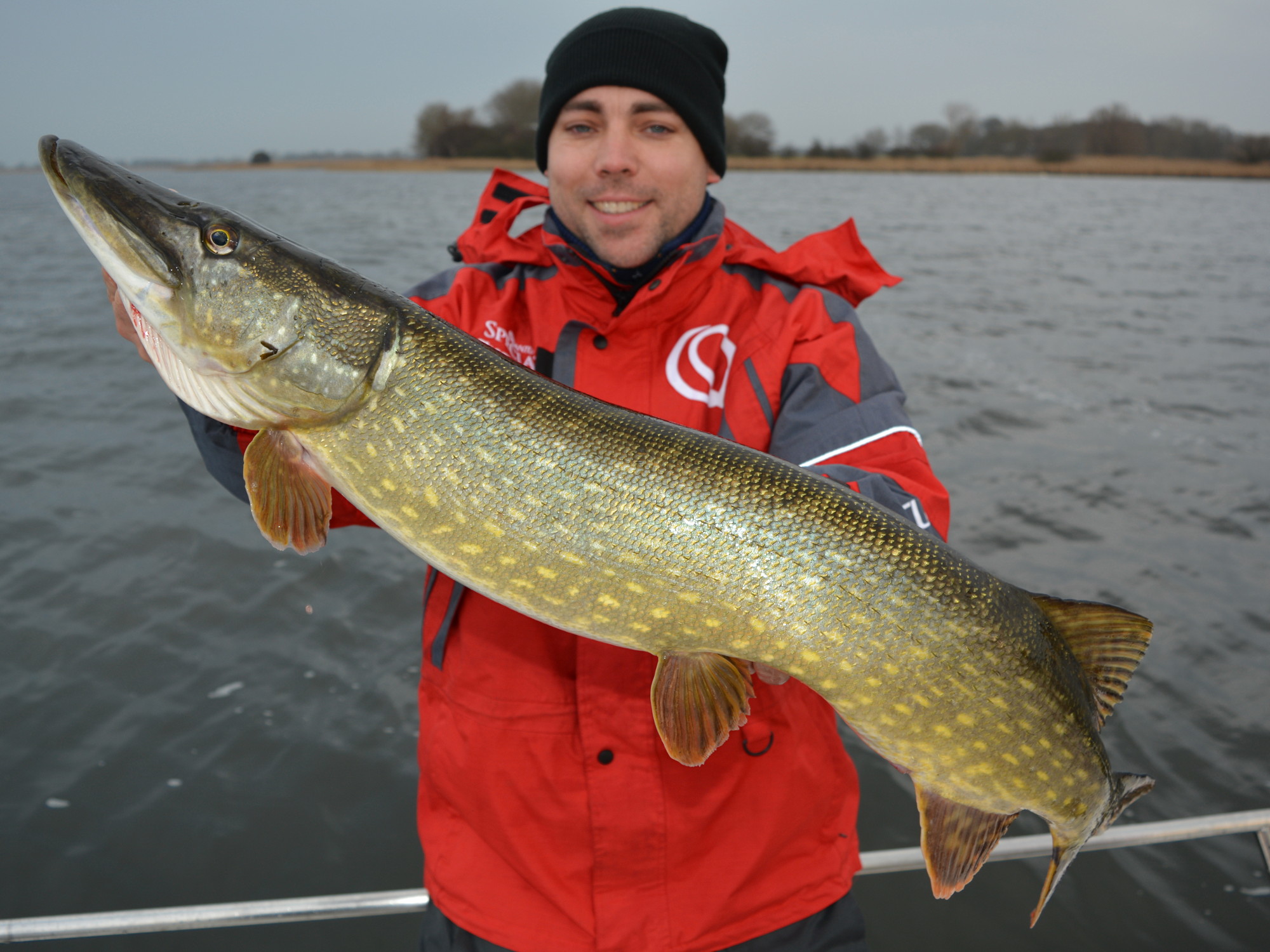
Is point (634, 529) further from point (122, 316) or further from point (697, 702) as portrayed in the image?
point (122, 316)

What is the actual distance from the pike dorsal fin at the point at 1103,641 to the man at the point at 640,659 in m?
0.33

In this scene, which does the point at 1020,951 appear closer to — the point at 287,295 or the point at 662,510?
the point at 662,510

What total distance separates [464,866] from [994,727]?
1.16 meters

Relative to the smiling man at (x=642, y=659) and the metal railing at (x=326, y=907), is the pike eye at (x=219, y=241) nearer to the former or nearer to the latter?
the smiling man at (x=642, y=659)

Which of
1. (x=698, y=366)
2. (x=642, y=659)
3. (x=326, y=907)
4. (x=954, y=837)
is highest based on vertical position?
(x=698, y=366)

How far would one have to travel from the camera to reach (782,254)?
2.21m

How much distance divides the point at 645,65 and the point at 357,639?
361cm

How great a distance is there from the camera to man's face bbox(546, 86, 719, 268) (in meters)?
2.18

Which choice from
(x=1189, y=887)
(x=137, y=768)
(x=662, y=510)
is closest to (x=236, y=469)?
(x=662, y=510)

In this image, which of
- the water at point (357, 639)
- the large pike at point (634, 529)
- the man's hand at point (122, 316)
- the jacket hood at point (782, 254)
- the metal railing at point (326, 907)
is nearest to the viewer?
the large pike at point (634, 529)

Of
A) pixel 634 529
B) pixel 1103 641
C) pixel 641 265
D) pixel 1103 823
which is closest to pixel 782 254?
pixel 641 265

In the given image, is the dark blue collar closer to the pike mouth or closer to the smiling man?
the smiling man

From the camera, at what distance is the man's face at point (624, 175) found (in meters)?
2.18

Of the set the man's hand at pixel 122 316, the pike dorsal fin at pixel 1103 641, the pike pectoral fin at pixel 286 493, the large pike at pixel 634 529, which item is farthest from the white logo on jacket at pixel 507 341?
the pike dorsal fin at pixel 1103 641
